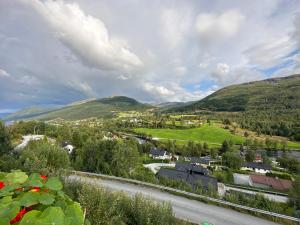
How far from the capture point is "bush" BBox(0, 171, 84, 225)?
1357mm

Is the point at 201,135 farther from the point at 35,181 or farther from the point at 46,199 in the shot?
the point at 46,199

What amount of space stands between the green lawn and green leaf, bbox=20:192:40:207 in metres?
101

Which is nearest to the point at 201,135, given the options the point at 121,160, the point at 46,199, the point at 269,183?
the point at 269,183

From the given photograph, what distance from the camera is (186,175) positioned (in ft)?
110

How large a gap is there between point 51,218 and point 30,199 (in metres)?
0.50

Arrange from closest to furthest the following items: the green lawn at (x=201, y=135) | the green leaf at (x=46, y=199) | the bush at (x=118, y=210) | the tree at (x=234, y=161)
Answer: the green leaf at (x=46, y=199) < the bush at (x=118, y=210) < the tree at (x=234, y=161) < the green lawn at (x=201, y=135)

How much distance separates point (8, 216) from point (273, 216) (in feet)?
43.7

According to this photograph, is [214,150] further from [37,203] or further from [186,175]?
[37,203]

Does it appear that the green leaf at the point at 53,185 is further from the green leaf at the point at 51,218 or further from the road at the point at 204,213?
the road at the point at 204,213

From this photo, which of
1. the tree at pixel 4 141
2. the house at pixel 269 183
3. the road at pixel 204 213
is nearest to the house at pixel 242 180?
the house at pixel 269 183

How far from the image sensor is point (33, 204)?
1.66m

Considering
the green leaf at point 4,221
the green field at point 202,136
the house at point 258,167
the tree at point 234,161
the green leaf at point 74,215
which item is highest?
the green leaf at point 4,221

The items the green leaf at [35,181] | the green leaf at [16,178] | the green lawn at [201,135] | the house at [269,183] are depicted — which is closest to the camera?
the green leaf at [35,181]

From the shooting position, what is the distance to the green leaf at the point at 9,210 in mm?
1445
